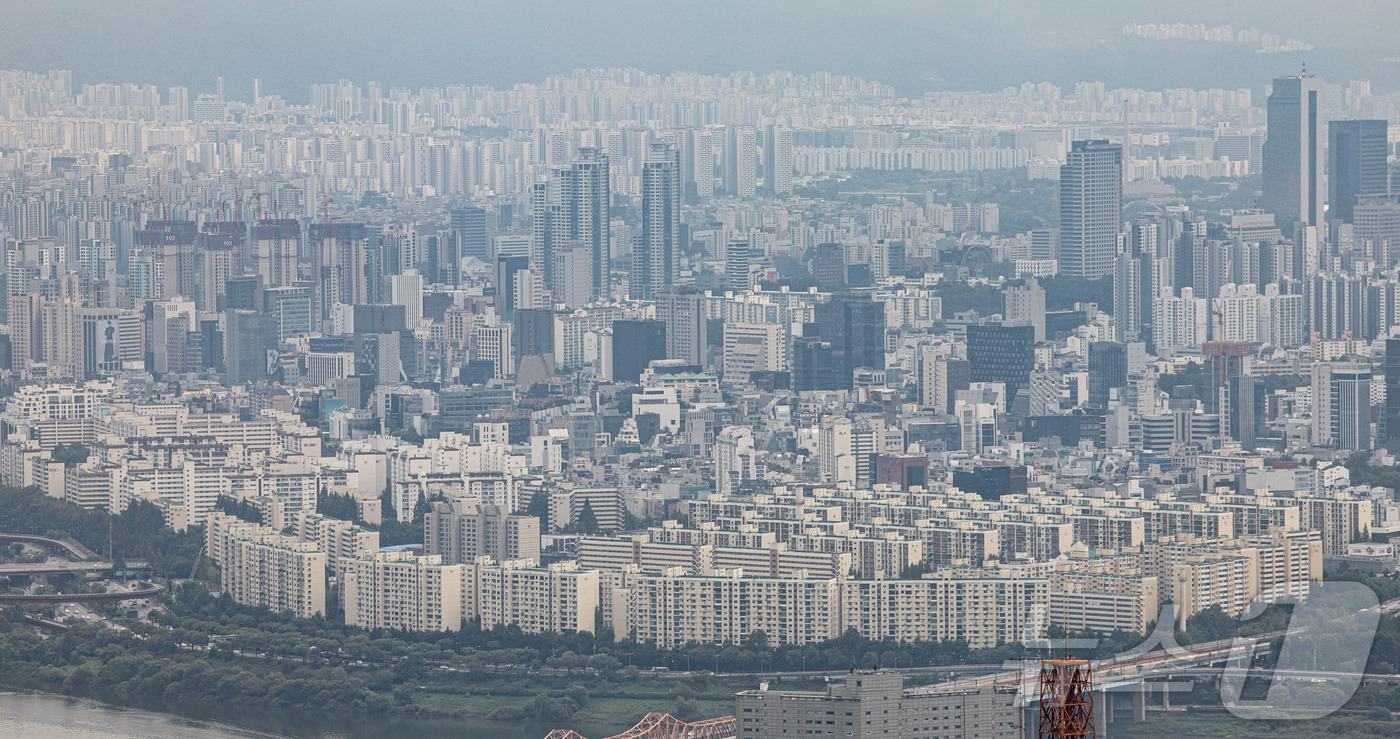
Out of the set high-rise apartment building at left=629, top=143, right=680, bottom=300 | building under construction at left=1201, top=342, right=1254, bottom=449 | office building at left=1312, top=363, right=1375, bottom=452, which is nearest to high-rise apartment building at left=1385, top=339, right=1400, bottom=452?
office building at left=1312, top=363, right=1375, bottom=452

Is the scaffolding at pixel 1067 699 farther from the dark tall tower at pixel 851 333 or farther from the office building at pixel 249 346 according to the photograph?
the office building at pixel 249 346

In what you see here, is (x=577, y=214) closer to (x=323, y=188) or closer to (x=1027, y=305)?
(x=323, y=188)

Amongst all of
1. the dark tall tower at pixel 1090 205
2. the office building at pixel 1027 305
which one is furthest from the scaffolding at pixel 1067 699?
the dark tall tower at pixel 1090 205

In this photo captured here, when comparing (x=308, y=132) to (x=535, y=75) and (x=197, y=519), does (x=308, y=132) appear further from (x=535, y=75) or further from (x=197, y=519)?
(x=197, y=519)

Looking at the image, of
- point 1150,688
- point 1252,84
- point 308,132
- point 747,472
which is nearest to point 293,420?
point 747,472

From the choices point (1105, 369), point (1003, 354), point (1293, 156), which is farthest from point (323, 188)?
point (1105, 369)
